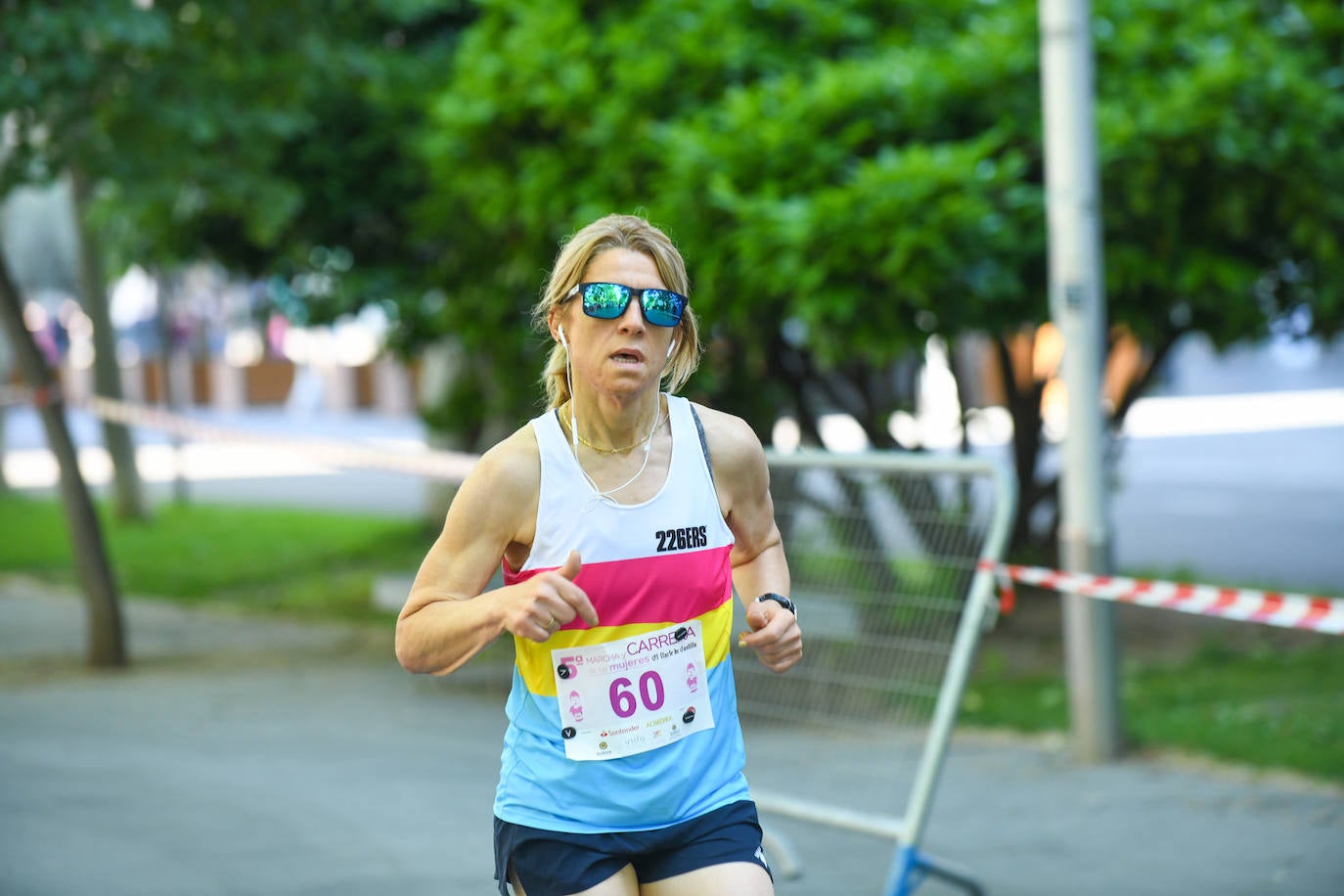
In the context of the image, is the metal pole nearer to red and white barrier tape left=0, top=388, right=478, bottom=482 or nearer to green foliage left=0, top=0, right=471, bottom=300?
red and white barrier tape left=0, top=388, right=478, bottom=482

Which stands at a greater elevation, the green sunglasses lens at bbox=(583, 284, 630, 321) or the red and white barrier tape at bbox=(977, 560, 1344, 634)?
the green sunglasses lens at bbox=(583, 284, 630, 321)

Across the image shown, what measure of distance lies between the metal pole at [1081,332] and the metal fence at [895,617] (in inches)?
56.4

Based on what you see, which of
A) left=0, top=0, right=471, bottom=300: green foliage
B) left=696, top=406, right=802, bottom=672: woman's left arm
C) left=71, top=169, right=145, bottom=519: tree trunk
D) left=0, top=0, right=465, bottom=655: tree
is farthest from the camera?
left=71, top=169, right=145, bottom=519: tree trunk

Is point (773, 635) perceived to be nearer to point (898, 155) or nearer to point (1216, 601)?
point (1216, 601)

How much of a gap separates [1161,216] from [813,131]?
1.65 metres

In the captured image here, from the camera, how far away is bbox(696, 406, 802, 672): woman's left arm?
Result: 3137 millimetres

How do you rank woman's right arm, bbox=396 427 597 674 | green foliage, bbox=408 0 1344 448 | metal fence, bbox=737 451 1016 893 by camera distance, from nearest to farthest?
woman's right arm, bbox=396 427 597 674
metal fence, bbox=737 451 1016 893
green foliage, bbox=408 0 1344 448

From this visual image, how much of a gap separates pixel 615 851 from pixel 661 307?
959mm

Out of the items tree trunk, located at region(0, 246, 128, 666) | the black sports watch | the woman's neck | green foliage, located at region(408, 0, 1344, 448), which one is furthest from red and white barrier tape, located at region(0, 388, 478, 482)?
the woman's neck

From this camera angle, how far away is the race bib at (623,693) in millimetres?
3037

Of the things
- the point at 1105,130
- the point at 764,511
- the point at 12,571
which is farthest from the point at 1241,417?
the point at 764,511

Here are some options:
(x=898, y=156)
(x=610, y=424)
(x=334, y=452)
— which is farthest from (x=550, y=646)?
(x=334, y=452)

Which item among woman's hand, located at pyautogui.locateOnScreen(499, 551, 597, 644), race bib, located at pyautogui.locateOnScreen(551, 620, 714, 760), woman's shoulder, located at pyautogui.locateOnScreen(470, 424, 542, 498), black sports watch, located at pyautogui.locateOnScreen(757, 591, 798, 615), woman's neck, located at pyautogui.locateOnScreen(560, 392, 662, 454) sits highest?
woman's neck, located at pyautogui.locateOnScreen(560, 392, 662, 454)

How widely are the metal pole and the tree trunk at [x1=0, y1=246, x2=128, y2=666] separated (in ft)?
18.8
